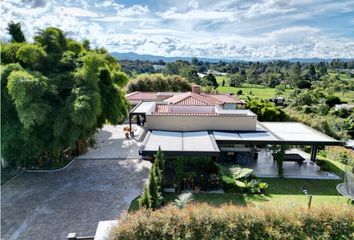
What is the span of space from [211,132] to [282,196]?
641 centimetres

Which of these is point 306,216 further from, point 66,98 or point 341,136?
point 341,136

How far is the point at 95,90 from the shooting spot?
17.8 meters

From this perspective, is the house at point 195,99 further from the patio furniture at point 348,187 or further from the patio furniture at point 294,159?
the patio furniture at point 348,187

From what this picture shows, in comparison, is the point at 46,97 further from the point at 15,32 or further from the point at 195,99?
the point at 195,99

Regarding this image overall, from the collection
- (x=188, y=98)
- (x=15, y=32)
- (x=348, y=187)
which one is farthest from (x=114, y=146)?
(x=348, y=187)

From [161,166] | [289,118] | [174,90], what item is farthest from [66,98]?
[174,90]

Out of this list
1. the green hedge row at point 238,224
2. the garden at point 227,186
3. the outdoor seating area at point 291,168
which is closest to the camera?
the green hedge row at point 238,224

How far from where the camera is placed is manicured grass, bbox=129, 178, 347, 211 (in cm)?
1480

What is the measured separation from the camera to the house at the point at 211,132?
1709 cm

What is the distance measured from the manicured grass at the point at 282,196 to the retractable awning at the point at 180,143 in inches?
101

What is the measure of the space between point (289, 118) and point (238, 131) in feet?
44.5

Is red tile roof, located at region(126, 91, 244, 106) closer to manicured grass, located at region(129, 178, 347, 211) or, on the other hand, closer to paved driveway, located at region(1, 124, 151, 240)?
paved driveway, located at region(1, 124, 151, 240)

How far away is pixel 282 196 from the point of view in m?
15.6

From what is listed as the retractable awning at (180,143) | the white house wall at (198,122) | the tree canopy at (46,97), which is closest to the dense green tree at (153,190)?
the retractable awning at (180,143)
